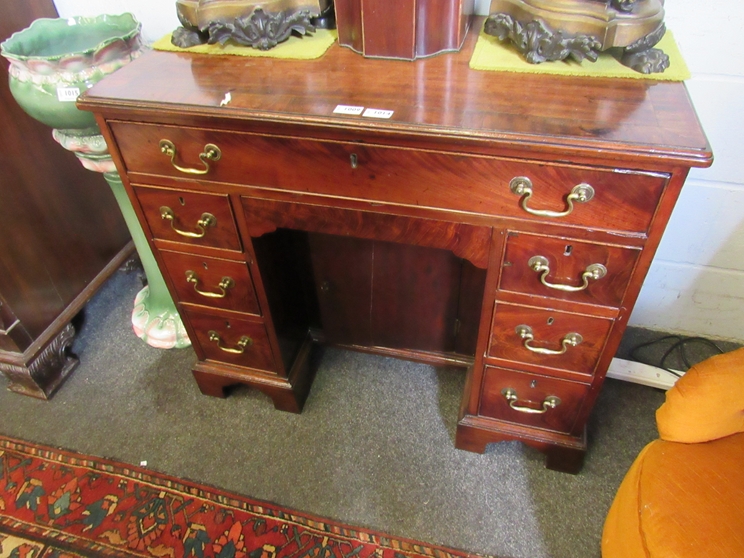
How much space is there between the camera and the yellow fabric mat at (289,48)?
101 cm

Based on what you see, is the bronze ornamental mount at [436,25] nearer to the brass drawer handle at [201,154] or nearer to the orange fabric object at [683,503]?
the brass drawer handle at [201,154]

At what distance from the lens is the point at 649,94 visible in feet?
2.76

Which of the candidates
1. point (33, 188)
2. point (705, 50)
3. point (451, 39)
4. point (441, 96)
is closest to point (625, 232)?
point (441, 96)

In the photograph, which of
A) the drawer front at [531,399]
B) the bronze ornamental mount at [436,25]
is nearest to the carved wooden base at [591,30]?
the bronze ornamental mount at [436,25]

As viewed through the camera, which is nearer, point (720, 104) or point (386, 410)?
point (720, 104)

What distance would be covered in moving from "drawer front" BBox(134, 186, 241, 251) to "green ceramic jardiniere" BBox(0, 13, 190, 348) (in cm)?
32

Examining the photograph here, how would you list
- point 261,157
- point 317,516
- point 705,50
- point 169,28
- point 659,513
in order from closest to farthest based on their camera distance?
point 659,513 → point 261,157 → point 705,50 → point 317,516 → point 169,28

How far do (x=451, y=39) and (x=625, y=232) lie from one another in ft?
1.57

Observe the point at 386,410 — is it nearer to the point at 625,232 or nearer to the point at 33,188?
the point at 625,232

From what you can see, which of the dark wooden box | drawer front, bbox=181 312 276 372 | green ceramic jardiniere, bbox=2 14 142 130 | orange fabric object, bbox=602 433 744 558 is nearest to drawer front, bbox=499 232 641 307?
orange fabric object, bbox=602 433 744 558

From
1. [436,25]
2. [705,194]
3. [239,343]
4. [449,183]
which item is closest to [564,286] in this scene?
[449,183]

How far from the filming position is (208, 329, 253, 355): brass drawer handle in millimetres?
1296

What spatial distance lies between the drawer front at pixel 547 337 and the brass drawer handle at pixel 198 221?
0.59m

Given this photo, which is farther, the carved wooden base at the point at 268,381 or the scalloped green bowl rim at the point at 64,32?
the carved wooden base at the point at 268,381
